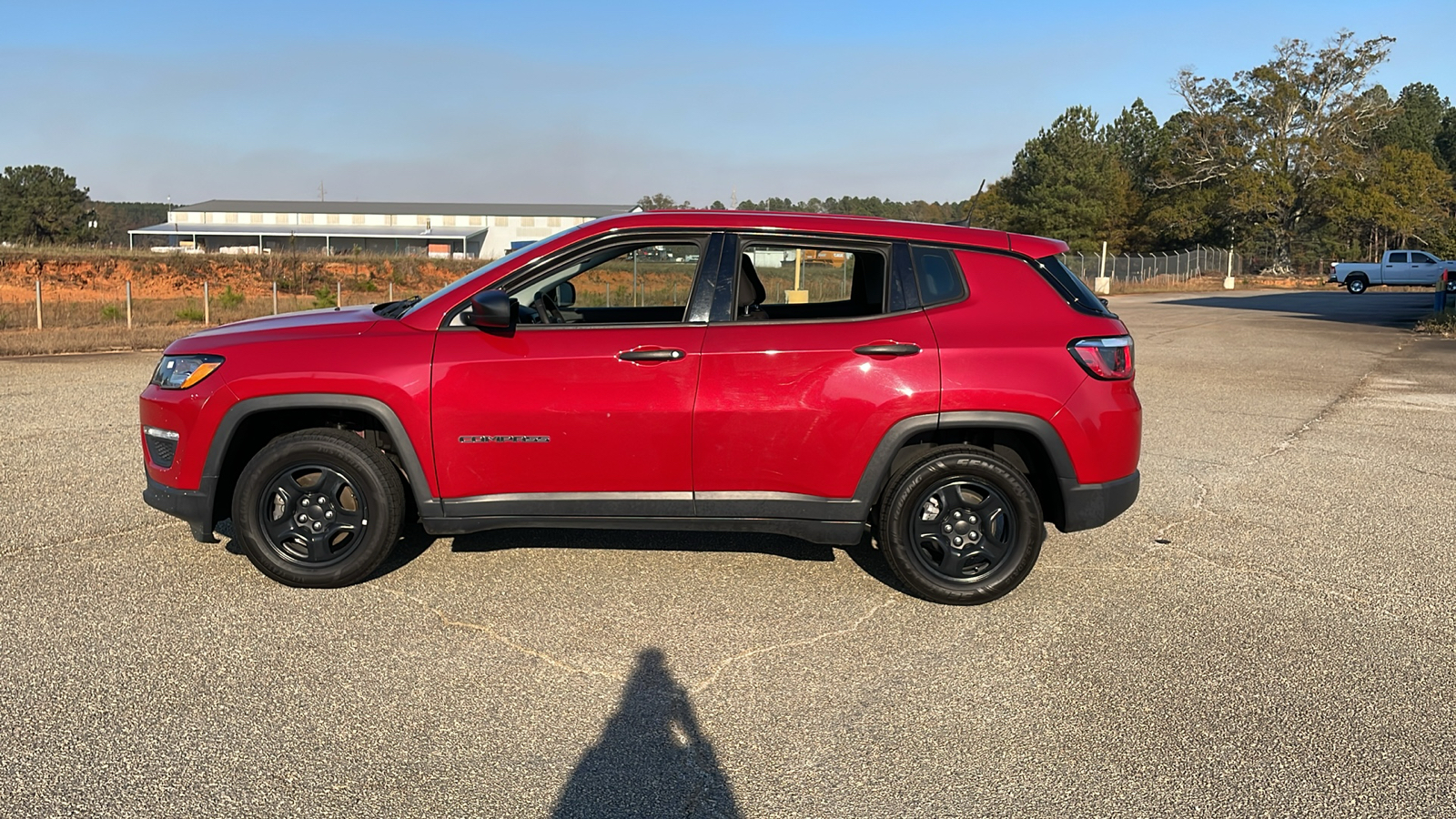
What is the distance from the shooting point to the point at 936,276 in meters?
5.10

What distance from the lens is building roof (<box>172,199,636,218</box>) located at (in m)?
95.4

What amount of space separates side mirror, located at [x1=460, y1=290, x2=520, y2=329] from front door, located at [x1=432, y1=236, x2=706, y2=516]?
0.08m

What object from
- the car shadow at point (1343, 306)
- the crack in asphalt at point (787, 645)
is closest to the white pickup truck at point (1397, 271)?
the car shadow at point (1343, 306)

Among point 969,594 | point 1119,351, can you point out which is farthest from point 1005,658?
point 1119,351

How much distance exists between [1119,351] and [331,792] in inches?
148

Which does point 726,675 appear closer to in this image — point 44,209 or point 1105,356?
point 1105,356

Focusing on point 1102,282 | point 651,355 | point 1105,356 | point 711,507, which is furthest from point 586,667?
point 1102,282

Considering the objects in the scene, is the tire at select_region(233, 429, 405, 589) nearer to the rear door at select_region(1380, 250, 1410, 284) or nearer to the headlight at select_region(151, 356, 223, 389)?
the headlight at select_region(151, 356, 223, 389)

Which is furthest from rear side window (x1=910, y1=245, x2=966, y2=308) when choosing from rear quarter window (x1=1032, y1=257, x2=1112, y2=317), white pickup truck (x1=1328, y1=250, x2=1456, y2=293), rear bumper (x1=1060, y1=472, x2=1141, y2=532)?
white pickup truck (x1=1328, y1=250, x2=1456, y2=293)

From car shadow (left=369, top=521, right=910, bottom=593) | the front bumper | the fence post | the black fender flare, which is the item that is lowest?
car shadow (left=369, top=521, right=910, bottom=593)

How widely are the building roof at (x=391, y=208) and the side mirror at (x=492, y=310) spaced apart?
91.0 metres

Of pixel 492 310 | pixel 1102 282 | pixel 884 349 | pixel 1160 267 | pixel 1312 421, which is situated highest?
pixel 1160 267

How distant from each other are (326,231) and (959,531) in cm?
8906

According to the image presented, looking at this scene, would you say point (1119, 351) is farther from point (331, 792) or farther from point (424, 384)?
point (331, 792)
